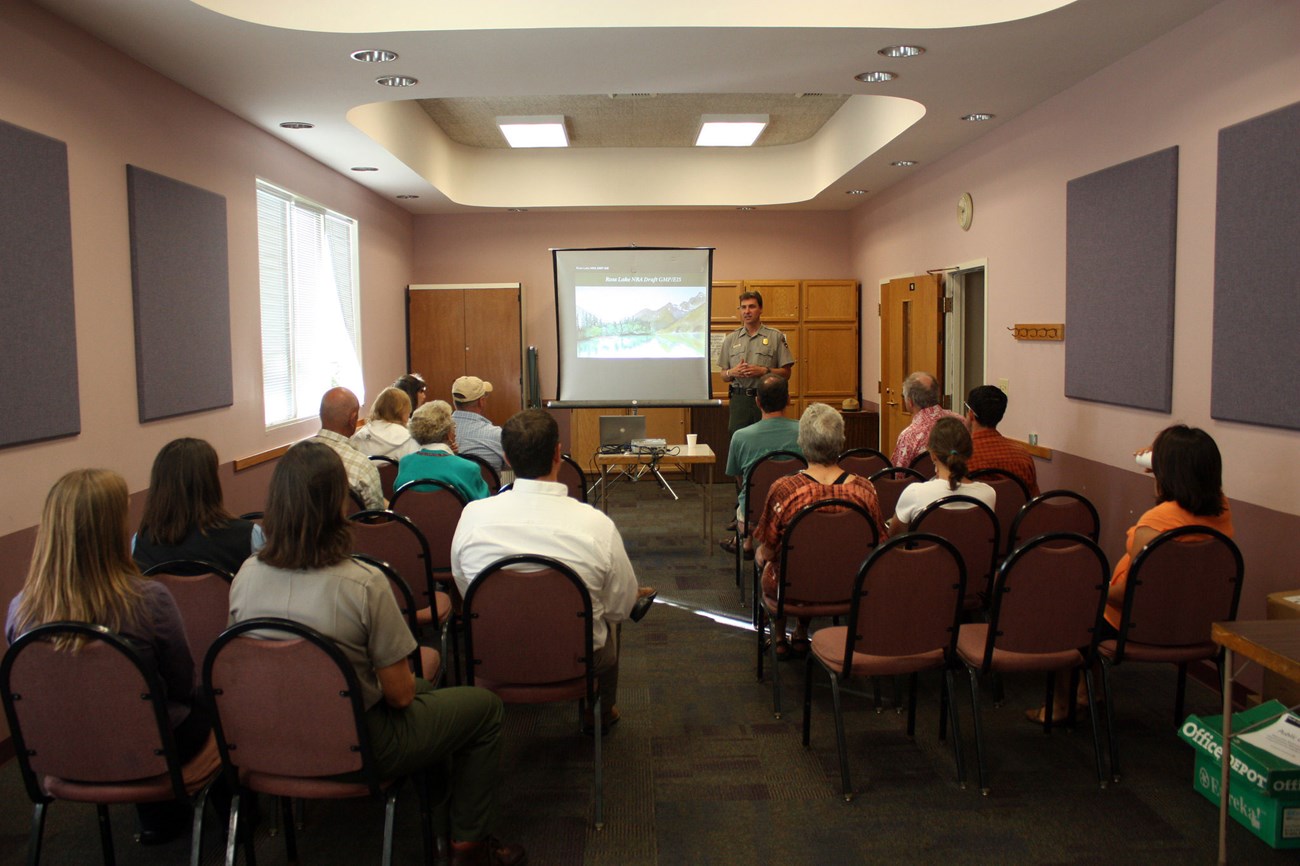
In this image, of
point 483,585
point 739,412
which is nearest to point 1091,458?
point 739,412

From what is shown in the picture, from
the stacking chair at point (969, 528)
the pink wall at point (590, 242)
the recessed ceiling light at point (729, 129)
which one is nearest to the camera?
the stacking chair at point (969, 528)

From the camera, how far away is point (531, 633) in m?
2.64

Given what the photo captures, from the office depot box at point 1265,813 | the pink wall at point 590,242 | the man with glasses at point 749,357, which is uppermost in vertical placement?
the pink wall at point 590,242

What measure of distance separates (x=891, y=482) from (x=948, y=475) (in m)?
0.82

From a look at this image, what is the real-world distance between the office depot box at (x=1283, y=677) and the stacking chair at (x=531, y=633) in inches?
91.1

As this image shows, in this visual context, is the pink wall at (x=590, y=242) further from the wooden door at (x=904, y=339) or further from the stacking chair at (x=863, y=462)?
the stacking chair at (x=863, y=462)

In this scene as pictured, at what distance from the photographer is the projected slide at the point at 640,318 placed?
8.20 meters

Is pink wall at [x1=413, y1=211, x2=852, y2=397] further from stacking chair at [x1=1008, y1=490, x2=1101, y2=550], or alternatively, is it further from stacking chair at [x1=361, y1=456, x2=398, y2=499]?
stacking chair at [x1=1008, y1=490, x2=1101, y2=550]

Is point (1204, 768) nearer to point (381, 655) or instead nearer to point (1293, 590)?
point (1293, 590)

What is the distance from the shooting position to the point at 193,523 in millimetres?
2791

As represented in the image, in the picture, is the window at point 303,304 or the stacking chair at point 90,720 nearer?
the stacking chair at point 90,720

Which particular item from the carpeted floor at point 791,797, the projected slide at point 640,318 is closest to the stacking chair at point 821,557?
the carpeted floor at point 791,797

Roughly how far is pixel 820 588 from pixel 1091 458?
240 cm

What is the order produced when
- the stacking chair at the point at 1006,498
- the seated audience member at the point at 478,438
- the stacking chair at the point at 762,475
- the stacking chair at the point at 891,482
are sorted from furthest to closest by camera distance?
the seated audience member at the point at 478,438, the stacking chair at the point at 762,475, the stacking chair at the point at 891,482, the stacking chair at the point at 1006,498
